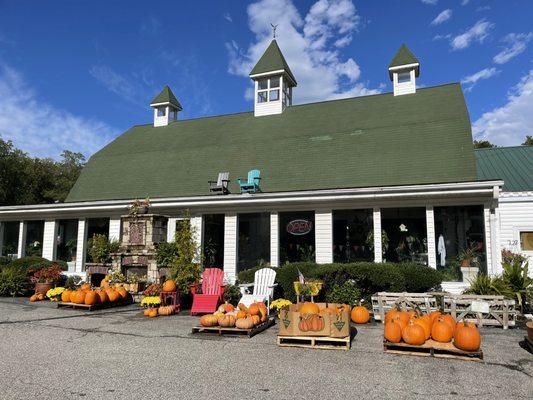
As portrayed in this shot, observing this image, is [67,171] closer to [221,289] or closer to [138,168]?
[138,168]

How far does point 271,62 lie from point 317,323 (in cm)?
1449

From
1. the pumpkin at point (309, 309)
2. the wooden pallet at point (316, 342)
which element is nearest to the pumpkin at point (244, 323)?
the wooden pallet at point (316, 342)

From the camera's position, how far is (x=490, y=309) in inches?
322

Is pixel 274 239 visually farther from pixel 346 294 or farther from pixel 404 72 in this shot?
pixel 404 72

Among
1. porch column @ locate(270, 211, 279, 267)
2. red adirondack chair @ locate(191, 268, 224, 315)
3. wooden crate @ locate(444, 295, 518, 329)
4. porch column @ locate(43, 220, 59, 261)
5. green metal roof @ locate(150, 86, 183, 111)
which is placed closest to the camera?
wooden crate @ locate(444, 295, 518, 329)

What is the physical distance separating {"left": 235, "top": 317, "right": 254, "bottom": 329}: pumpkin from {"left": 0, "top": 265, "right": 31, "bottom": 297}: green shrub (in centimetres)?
932

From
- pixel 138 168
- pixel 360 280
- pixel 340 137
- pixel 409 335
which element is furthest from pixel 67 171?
pixel 409 335

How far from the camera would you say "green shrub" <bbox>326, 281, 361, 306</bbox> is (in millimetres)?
9734

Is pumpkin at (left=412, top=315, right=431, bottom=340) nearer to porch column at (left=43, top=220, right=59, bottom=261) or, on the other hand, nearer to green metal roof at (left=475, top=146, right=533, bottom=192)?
green metal roof at (left=475, top=146, right=533, bottom=192)

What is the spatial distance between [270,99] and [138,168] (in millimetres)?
6523

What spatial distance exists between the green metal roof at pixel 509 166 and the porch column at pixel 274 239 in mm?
8263

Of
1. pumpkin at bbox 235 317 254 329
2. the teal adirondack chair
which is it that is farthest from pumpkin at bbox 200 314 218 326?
the teal adirondack chair

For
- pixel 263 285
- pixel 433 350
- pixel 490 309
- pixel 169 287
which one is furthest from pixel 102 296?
pixel 490 309

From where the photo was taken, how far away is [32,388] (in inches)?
176
